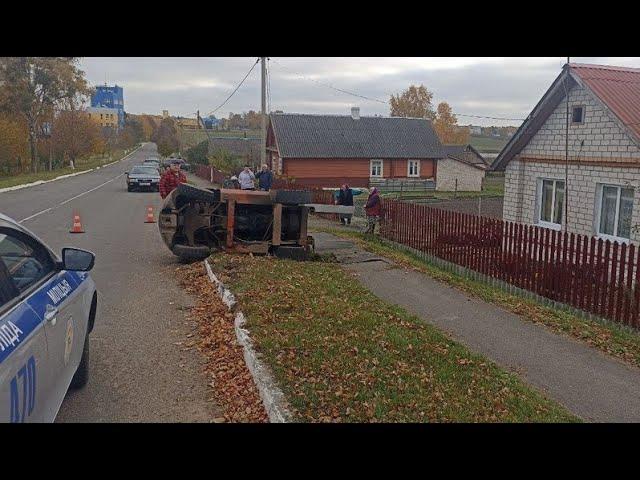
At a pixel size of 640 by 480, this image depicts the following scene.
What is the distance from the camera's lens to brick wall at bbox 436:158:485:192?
4625 cm

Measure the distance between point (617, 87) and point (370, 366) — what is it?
36.2 feet

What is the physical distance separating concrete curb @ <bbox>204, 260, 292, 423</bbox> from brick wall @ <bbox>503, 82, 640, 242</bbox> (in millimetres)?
9076

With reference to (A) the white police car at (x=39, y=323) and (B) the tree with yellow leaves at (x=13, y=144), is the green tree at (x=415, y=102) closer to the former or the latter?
(B) the tree with yellow leaves at (x=13, y=144)

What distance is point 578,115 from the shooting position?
13.6 m

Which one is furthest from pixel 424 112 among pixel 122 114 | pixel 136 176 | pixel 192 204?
pixel 192 204

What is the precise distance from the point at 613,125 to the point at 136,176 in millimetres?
23766

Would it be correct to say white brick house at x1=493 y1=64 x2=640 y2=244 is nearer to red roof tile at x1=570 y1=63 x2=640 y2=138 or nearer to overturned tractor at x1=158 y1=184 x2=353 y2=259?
red roof tile at x1=570 y1=63 x2=640 y2=138

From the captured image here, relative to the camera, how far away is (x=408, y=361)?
5.23 m

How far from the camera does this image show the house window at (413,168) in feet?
149

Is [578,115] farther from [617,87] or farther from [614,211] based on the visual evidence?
[614,211]

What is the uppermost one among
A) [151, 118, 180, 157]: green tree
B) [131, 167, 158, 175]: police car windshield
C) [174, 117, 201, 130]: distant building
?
[174, 117, 201, 130]: distant building

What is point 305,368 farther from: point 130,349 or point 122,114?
point 122,114

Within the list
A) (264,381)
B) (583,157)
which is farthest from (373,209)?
(264,381)

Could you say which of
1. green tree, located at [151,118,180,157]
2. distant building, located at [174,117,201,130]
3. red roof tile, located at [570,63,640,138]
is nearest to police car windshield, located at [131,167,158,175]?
red roof tile, located at [570,63,640,138]
